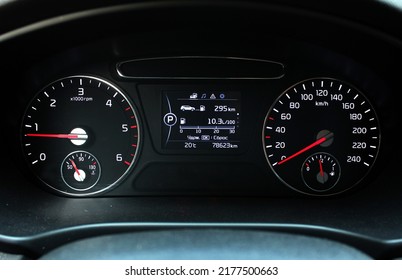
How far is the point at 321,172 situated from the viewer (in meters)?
3.47

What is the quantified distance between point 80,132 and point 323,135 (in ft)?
4.72

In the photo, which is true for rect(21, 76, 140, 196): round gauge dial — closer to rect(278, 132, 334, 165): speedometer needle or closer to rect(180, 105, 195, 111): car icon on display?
rect(180, 105, 195, 111): car icon on display

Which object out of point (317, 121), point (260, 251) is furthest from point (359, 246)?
point (317, 121)

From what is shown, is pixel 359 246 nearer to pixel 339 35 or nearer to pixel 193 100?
pixel 339 35

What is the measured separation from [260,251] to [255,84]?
121 cm

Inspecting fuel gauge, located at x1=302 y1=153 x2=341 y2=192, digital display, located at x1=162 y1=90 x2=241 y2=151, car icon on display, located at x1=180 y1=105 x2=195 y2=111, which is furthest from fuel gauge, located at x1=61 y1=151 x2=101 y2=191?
fuel gauge, located at x1=302 y1=153 x2=341 y2=192

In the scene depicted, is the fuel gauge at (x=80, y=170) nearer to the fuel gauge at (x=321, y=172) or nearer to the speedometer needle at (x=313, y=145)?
the speedometer needle at (x=313, y=145)

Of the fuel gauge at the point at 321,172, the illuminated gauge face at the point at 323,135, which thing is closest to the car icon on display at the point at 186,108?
the illuminated gauge face at the point at 323,135
